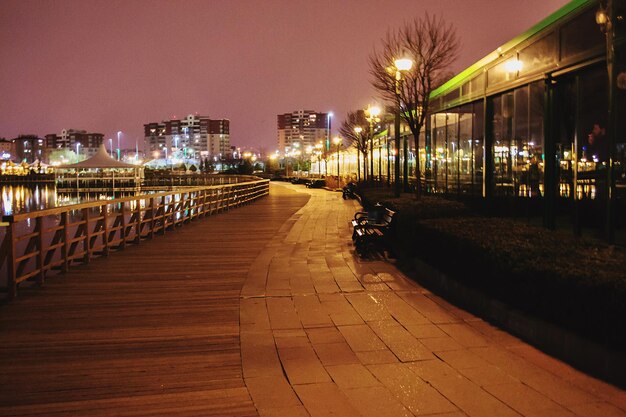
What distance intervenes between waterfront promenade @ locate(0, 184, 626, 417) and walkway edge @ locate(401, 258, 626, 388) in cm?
13

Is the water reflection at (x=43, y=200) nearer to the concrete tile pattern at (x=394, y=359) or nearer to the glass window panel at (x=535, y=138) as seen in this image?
the glass window panel at (x=535, y=138)

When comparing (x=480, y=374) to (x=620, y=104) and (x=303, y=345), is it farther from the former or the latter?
(x=620, y=104)

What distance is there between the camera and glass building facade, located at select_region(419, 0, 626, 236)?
8977mm

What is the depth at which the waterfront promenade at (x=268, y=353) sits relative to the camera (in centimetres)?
427

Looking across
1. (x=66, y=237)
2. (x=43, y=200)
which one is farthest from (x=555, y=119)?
(x=43, y=200)

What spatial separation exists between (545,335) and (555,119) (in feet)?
21.9

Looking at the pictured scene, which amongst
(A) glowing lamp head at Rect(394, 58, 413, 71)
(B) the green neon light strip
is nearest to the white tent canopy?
(B) the green neon light strip

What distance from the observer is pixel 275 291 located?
806cm

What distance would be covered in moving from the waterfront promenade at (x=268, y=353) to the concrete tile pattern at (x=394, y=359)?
17 mm

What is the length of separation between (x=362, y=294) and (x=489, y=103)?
8.76m

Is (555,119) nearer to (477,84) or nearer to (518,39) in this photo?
(518,39)

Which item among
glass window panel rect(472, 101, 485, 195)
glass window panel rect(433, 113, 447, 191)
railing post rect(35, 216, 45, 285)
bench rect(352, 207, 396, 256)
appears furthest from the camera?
glass window panel rect(433, 113, 447, 191)

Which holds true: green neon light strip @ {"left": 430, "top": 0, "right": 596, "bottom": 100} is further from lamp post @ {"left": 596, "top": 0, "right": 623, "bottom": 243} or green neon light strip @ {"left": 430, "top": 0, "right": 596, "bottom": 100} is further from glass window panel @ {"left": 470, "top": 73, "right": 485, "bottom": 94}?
lamp post @ {"left": 596, "top": 0, "right": 623, "bottom": 243}

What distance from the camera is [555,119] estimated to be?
11.0 meters
